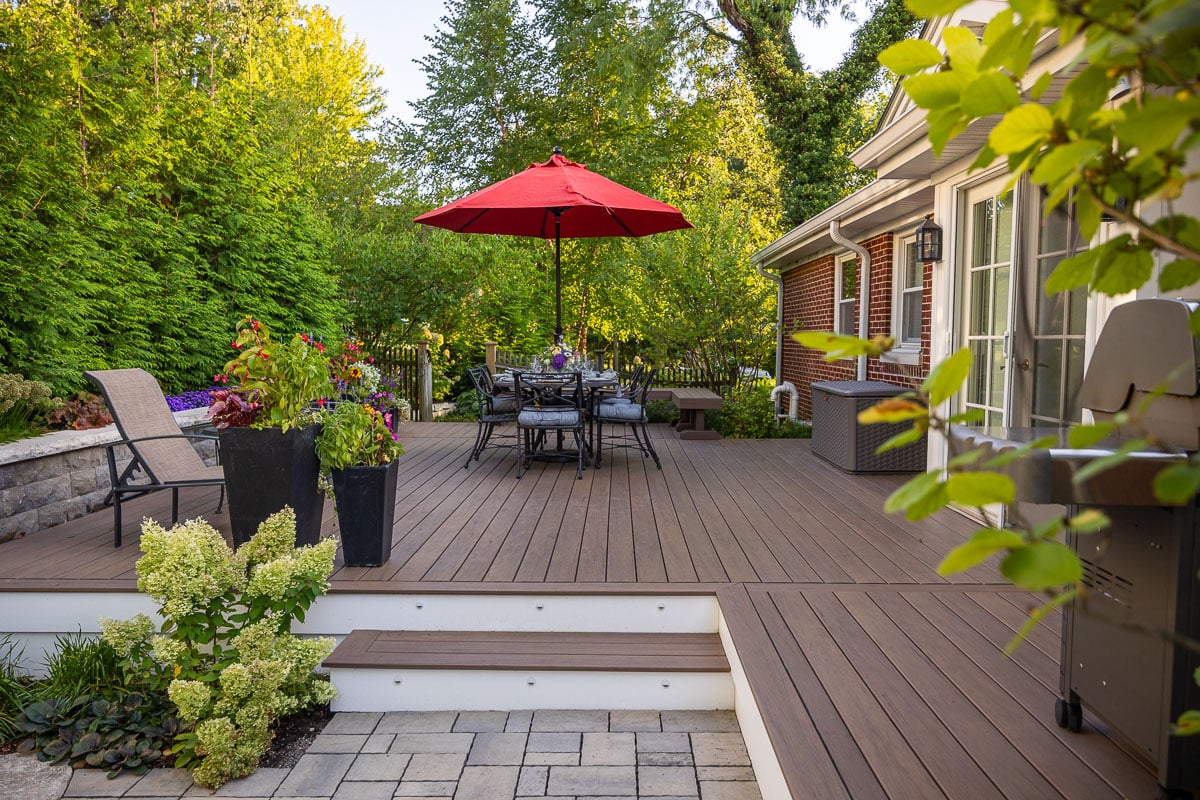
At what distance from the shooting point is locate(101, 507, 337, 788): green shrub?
266 cm

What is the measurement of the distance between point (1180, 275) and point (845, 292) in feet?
26.6

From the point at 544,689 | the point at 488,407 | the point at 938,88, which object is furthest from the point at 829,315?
the point at 938,88

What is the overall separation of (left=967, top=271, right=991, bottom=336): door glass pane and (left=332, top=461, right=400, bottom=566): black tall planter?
11.2 ft

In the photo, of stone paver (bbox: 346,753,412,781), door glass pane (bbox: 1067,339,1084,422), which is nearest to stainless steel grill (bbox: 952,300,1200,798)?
door glass pane (bbox: 1067,339,1084,422)

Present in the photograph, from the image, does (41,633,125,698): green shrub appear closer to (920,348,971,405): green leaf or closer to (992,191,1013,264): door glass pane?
(920,348,971,405): green leaf

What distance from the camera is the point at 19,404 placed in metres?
4.71

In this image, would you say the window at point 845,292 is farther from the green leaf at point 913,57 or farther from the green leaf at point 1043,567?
the green leaf at point 1043,567

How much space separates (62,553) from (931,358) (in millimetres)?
5267

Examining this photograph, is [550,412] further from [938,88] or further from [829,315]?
[938,88]

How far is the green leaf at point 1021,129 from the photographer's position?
0.71m

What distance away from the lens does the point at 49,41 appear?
16.3 feet

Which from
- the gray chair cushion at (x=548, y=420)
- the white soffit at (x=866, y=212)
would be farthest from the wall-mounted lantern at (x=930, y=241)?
the gray chair cushion at (x=548, y=420)

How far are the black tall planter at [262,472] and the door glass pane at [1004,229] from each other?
3.65 m

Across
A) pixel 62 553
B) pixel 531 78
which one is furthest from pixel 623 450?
pixel 531 78
